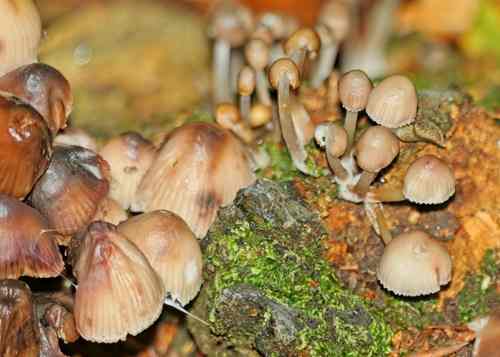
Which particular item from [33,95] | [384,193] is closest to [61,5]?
[33,95]

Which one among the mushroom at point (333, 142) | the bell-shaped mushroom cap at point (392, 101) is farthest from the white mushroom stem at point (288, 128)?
the bell-shaped mushroom cap at point (392, 101)

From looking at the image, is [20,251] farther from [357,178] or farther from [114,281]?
[357,178]

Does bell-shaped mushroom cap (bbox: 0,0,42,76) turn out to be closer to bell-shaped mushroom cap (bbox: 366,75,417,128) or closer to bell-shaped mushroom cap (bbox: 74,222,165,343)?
bell-shaped mushroom cap (bbox: 74,222,165,343)

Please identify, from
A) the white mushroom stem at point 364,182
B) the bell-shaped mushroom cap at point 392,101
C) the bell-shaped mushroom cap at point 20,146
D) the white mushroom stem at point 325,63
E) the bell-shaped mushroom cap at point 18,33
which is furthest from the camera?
the white mushroom stem at point 325,63

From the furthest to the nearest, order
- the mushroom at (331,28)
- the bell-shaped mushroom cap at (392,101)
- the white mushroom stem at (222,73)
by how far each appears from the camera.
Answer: the white mushroom stem at (222,73) < the mushroom at (331,28) < the bell-shaped mushroom cap at (392,101)

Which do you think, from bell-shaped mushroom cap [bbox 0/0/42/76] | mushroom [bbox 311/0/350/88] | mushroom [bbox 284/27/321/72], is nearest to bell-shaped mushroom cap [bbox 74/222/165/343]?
bell-shaped mushroom cap [bbox 0/0/42/76]

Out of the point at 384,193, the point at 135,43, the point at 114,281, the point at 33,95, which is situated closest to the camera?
the point at 114,281

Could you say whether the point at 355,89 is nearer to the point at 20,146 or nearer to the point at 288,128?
the point at 288,128

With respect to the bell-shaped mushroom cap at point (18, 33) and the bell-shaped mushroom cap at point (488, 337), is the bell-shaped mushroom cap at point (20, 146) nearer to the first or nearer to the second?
the bell-shaped mushroom cap at point (18, 33)

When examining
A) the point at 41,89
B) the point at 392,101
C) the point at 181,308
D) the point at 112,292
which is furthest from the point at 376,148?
the point at 41,89
